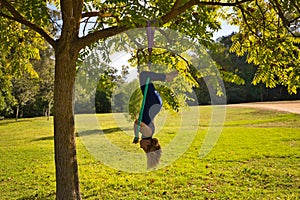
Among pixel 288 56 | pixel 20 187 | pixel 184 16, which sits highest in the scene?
pixel 184 16

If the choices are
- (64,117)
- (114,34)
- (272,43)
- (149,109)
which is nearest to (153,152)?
(149,109)

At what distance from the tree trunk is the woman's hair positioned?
1.00 metres

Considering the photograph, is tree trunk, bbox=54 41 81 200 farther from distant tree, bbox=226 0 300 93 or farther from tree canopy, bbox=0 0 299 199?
distant tree, bbox=226 0 300 93

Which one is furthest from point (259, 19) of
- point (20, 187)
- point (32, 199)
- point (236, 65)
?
point (236, 65)

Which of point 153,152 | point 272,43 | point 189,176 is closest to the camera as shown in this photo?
point 153,152

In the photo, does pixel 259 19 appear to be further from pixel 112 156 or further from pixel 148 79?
pixel 112 156

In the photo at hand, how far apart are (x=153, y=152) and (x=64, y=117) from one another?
47.5 inches

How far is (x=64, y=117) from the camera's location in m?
3.86

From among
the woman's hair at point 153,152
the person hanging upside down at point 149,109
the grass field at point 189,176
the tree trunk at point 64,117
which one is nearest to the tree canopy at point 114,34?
the tree trunk at point 64,117

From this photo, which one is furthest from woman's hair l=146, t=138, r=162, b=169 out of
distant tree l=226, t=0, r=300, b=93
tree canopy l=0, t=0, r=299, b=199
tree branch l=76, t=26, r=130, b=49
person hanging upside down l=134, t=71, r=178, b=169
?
distant tree l=226, t=0, r=300, b=93

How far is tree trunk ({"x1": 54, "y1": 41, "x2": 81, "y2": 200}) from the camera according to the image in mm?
3803

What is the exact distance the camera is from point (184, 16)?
4219 mm

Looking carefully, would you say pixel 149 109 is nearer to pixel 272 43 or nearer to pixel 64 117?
pixel 64 117

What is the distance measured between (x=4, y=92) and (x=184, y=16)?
22804 millimetres
